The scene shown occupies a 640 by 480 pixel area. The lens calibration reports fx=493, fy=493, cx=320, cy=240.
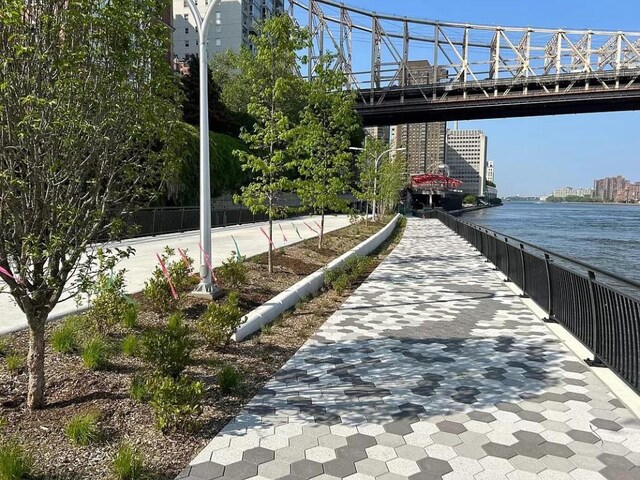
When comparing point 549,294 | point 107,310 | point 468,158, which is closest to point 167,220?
point 107,310

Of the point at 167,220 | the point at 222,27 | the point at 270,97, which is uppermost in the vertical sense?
the point at 222,27

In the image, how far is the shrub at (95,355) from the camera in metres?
4.77

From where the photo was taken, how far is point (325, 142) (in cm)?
1636

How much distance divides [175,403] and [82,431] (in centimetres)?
66

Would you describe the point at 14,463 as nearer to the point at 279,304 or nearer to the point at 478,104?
the point at 279,304

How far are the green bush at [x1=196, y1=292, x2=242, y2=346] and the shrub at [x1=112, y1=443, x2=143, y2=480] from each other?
2403 millimetres

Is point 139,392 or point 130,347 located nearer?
point 139,392

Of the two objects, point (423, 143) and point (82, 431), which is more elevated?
point (423, 143)

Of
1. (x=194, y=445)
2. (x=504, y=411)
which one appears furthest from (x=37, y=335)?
(x=504, y=411)

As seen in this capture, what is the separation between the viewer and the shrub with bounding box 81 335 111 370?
4.77 meters

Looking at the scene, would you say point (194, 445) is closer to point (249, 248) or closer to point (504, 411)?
point (504, 411)

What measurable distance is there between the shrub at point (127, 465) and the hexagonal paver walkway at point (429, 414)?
33 centimetres

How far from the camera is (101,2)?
3789 millimetres

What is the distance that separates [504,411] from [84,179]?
403 centimetres
